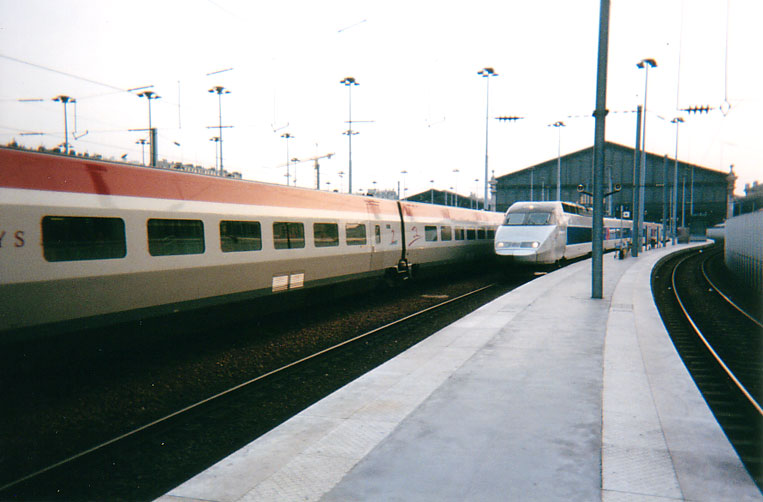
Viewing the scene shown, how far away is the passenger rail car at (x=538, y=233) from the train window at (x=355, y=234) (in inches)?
296

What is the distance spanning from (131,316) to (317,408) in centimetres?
366

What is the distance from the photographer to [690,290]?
58.7 ft

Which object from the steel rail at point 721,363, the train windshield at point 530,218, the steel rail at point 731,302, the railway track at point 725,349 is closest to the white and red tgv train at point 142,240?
the railway track at point 725,349

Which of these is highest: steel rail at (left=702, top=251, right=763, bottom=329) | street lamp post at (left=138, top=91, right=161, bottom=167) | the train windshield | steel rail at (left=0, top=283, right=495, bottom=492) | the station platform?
street lamp post at (left=138, top=91, right=161, bottom=167)

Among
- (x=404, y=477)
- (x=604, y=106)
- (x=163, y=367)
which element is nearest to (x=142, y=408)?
(x=163, y=367)

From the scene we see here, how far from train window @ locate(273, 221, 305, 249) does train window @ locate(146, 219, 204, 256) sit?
6.72 feet

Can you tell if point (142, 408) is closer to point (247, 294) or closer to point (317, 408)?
point (317, 408)

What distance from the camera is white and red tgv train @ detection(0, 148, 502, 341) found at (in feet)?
20.0

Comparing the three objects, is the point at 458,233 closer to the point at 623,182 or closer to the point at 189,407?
the point at 189,407

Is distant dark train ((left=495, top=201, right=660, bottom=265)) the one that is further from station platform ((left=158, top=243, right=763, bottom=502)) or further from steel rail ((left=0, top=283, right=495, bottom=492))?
station platform ((left=158, top=243, right=763, bottom=502))

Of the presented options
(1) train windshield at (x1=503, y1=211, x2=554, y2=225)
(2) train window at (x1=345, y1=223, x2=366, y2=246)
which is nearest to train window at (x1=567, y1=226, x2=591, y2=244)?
(1) train windshield at (x1=503, y1=211, x2=554, y2=225)

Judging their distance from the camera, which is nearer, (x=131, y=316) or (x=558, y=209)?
(x=131, y=316)

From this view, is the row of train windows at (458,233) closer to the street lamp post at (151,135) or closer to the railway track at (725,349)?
the railway track at (725,349)

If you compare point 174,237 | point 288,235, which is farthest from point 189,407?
point 288,235
